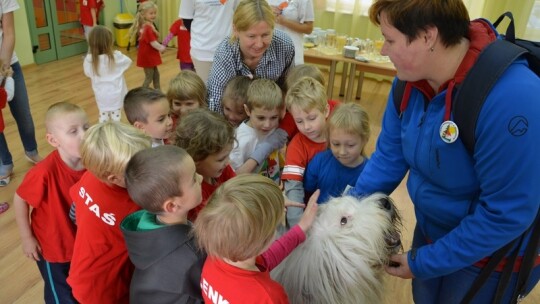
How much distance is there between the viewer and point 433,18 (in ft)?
3.23

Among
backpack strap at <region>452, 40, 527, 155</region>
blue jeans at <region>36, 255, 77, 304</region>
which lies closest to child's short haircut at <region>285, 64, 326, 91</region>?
backpack strap at <region>452, 40, 527, 155</region>

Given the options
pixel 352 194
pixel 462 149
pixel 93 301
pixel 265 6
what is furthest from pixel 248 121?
pixel 462 149

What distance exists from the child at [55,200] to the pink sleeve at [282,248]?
90 cm

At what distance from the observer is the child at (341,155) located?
1743mm

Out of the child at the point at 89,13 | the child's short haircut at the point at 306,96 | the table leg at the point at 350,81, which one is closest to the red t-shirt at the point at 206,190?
the child's short haircut at the point at 306,96

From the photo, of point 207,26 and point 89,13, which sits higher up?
point 207,26

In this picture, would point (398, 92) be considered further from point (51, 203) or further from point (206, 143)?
point (51, 203)

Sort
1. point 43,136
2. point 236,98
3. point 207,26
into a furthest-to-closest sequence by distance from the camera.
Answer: point 43,136
point 207,26
point 236,98

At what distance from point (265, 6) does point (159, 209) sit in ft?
4.37

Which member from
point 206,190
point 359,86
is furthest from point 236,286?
point 359,86

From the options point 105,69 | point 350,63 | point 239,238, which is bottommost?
point 350,63

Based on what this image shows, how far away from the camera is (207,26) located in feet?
10.6

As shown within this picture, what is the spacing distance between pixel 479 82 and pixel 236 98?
1.34 meters

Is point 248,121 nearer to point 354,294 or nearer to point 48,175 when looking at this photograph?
point 48,175
